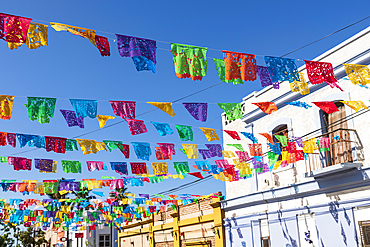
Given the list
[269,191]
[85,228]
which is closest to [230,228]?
[269,191]

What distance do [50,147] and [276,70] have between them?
7.11 m

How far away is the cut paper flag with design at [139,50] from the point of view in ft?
24.4

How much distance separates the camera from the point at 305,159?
1234cm

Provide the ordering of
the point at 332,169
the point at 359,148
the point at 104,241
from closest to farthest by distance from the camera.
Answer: the point at 332,169
the point at 359,148
the point at 104,241

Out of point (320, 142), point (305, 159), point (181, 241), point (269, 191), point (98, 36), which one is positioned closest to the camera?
point (98, 36)

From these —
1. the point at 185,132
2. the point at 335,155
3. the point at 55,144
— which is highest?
the point at 185,132

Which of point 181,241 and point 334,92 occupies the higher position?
point 334,92

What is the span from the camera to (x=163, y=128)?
37.7ft

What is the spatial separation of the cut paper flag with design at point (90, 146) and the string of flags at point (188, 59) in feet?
16.5

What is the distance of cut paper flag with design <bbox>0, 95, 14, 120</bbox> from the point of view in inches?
355

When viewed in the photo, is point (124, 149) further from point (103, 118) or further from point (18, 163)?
point (18, 163)

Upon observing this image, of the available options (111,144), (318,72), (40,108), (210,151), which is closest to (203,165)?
(210,151)

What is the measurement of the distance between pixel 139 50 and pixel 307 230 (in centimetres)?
849

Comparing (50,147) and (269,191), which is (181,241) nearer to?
(269,191)
